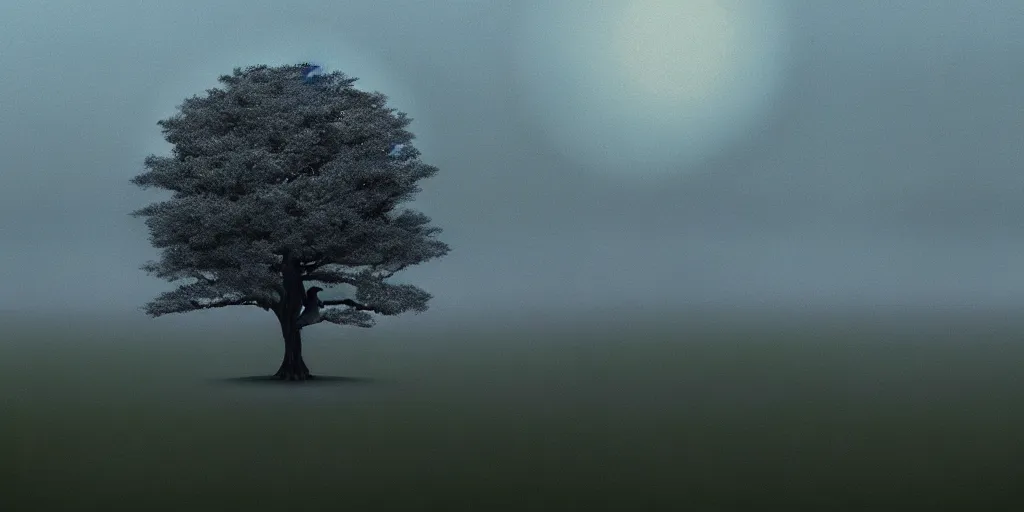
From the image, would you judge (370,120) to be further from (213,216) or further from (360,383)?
(360,383)

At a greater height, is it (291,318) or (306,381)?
(291,318)

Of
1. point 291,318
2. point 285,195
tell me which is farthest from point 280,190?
point 291,318

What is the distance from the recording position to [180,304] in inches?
1523

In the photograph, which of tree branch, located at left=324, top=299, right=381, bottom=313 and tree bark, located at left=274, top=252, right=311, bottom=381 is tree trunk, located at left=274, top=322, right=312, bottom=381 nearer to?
tree bark, located at left=274, top=252, right=311, bottom=381

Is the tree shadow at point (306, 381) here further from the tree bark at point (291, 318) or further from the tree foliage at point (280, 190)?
the tree foliage at point (280, 190)

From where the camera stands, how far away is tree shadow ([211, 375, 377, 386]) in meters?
37.9

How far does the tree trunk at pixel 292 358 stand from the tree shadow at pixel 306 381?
0.99 ft

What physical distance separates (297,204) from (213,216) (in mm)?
2861

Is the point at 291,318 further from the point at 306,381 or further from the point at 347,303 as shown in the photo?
the point at 306,381

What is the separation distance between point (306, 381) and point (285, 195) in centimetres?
716

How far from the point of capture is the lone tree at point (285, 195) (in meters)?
36.8

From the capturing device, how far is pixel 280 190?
36281 mm

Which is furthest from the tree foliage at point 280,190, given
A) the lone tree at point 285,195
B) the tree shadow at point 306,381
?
the tree shadow at point 306,381

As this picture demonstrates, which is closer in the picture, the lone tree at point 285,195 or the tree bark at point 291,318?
the lone tree at point 285,195
